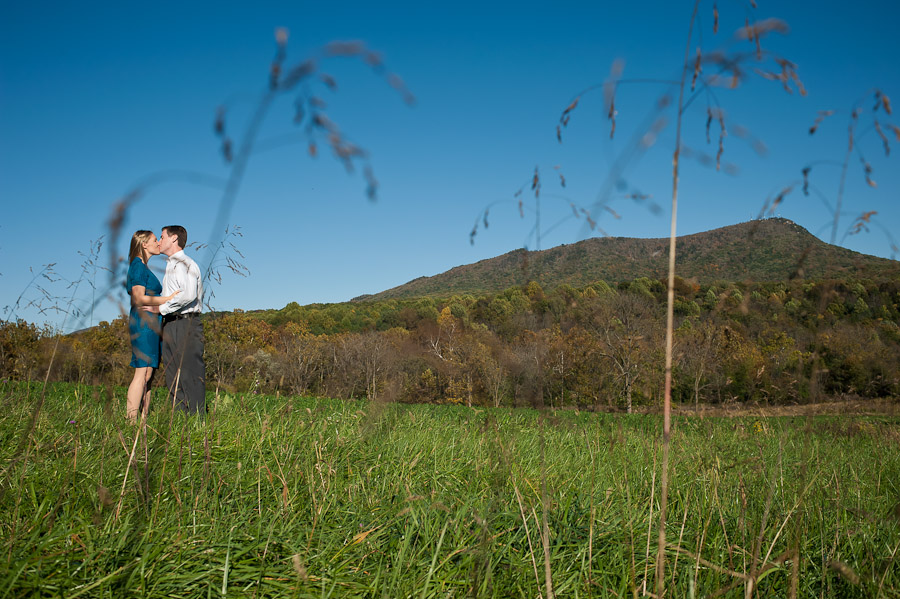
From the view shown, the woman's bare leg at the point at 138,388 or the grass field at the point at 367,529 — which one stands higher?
the woman's bare leg at the point at 138,388

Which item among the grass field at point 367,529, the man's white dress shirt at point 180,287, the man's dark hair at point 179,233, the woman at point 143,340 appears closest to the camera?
the grass field at point 367,529

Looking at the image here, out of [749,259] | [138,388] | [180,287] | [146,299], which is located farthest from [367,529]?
[138,388]

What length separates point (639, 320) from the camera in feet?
95.1

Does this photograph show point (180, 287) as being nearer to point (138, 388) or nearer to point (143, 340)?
point (143, 340)

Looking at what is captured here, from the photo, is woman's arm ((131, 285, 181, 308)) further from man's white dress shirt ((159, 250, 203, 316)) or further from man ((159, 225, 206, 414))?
man ((159, 225, 206, 414))

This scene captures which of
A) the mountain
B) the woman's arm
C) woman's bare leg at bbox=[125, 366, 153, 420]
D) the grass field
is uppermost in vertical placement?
the mountain

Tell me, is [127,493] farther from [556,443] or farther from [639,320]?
[639,320]

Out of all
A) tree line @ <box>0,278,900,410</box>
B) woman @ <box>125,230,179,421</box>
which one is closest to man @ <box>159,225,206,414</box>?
woman @ <box>125,230,179,421</box>

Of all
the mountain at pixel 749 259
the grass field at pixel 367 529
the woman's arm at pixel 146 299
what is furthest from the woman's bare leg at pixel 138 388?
the mountain at pixel 749 259

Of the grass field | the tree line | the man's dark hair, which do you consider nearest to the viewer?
the grass field

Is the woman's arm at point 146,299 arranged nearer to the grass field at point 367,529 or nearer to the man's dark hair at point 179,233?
the grass field at point 367,529

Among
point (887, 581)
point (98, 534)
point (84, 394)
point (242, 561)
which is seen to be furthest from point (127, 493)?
point (84, 394)

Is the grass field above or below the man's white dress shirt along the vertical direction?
below

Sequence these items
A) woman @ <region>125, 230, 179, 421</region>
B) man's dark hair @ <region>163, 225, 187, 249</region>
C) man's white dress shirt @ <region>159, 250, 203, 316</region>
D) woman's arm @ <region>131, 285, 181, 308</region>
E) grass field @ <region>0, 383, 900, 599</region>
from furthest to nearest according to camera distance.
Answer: man's dark hair @ <region>163, 225, 187, 249</region> → woman @ <region>125, 230, 179, 421</region> → man's white dress shirt @ <region>159, 250, 203, 316</region> → woman's arm @ <region>131, 285, 181, 308</region> → grass field @ <region>0, 383, 900, 599</region>
